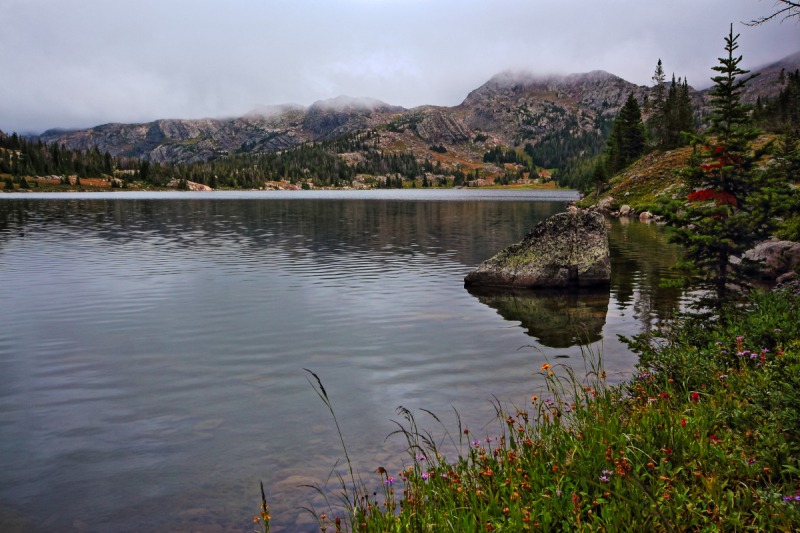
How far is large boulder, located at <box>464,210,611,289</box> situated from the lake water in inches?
67.1

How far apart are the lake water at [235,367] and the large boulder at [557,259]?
1703mm

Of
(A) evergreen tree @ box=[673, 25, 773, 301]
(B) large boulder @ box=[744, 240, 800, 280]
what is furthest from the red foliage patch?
(B) large boulder @ box=[744, 240, 800, 280]

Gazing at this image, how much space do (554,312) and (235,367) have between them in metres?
14.1

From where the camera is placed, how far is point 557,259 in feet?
93.0

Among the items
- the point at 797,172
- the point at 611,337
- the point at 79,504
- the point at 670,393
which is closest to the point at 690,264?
the point at 611,337

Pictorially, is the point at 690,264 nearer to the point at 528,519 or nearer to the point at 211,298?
the point at 528,519

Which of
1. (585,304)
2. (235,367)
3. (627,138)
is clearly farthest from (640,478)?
(627,138)

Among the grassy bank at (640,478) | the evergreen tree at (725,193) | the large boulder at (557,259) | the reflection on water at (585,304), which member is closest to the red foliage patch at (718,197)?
the evergreen tree at (725,193)

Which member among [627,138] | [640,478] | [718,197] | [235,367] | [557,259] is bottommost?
[235,367]

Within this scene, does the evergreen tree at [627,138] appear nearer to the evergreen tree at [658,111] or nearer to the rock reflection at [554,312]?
the evergreen tree at [658,111]

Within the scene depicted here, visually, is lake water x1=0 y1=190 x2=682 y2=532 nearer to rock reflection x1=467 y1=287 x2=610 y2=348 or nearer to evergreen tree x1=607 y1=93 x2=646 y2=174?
rock reflection x1=467 y1=287 x2=610 y2=348

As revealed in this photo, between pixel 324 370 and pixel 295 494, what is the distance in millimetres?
6640

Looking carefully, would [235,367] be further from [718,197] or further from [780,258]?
[780,258]

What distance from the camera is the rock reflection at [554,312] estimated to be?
19.2m
